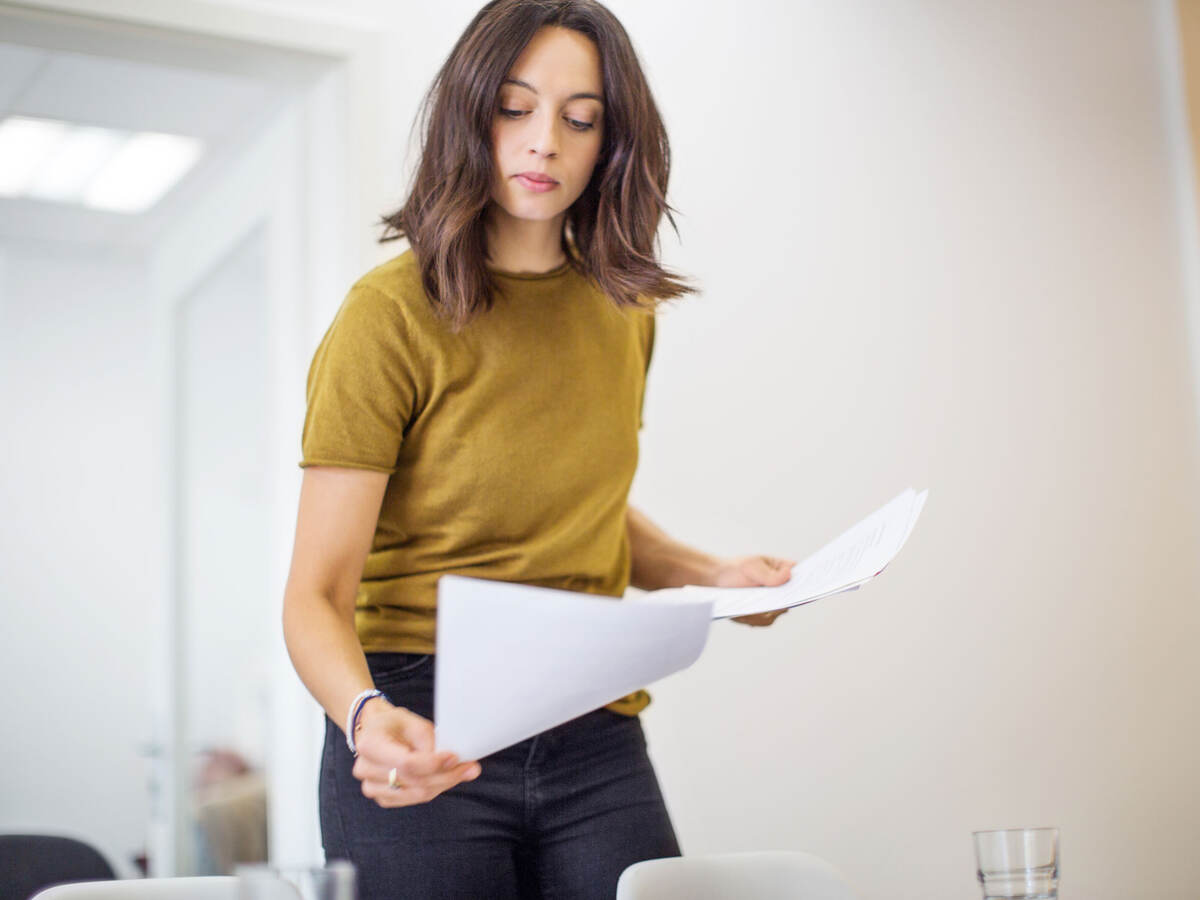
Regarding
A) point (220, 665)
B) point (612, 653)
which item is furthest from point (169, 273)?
point (612, 653)

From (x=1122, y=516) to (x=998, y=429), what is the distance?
41cm

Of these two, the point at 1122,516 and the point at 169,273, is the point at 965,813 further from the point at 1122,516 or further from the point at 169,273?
the point at 169,273

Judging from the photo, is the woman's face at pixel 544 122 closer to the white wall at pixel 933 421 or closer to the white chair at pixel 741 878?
the white chair at pixel 741 878

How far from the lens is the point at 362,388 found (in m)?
1.20

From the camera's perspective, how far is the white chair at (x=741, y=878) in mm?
1247

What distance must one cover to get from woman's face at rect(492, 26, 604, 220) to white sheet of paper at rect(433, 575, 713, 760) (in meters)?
0.58

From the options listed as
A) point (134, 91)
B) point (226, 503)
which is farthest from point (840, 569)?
point (134, 91)

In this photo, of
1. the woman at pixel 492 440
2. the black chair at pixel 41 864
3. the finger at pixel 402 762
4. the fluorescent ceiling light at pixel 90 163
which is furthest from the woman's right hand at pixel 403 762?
the fluorescent ceiling light at pixel 90 163

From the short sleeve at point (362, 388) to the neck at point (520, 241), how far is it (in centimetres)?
16

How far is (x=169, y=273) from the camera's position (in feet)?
10.5

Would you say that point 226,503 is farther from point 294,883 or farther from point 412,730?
point 294,883

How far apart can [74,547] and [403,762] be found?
4179mm

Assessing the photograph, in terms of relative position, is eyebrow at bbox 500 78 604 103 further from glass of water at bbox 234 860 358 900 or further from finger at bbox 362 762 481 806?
glass of water at bbox 234 860 358 900

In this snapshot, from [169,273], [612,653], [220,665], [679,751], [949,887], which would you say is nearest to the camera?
[612,653]
